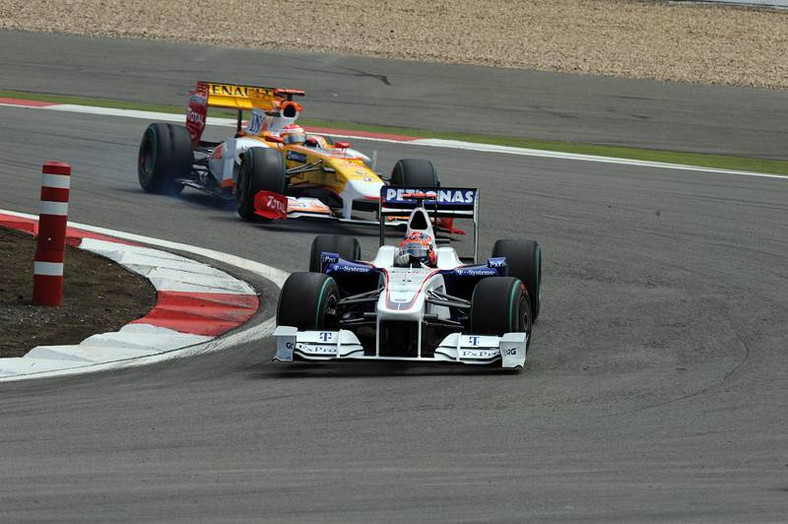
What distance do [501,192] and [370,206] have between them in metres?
3.38

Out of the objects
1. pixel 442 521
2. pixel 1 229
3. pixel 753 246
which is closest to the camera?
pixel 442 521

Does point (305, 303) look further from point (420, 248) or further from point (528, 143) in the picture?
point (528, 143)

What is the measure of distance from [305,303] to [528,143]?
14.3 m

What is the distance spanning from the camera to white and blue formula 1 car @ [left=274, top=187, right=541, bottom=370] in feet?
30.2

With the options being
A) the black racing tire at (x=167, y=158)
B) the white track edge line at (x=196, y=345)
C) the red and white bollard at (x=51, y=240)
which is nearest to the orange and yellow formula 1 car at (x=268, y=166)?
the black racing tire at (x=167, y=158)

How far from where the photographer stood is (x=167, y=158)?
17031mm

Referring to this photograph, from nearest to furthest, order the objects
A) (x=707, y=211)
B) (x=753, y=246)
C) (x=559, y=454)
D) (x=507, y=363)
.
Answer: (x=559, y=454) → (x=507, y=363) → (x=753, y=246) → (x=707, y=211)

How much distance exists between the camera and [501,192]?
1806cm

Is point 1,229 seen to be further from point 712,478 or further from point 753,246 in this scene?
point 712,478

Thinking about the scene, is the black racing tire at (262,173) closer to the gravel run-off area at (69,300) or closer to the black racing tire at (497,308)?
the gravel run-off area at (69,300)

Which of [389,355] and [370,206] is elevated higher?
[370,206]

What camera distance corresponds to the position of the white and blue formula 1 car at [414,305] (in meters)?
9.20

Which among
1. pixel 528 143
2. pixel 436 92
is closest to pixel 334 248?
pixel 528 143

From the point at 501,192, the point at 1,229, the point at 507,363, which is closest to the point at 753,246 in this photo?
the point at 501,192
